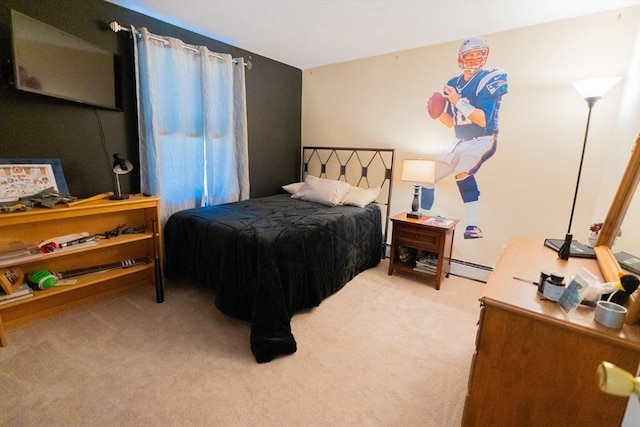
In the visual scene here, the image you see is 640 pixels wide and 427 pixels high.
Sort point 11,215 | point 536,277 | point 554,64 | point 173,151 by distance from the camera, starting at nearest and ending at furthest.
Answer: point 536,277 → point 11,215 → point 554,64 → point 173,151

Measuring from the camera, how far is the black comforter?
179cm

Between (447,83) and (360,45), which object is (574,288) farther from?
(360,45)

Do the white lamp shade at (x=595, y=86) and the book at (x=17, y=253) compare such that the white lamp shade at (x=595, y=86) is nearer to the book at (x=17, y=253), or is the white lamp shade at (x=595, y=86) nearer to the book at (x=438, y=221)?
the book at (x=438, y=221)

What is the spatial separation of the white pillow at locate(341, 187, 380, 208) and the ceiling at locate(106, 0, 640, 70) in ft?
5.00

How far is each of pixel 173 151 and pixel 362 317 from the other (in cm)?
223

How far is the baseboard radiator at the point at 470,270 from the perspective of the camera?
113 inches

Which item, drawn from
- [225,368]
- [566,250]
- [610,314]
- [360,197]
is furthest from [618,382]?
[360,197]

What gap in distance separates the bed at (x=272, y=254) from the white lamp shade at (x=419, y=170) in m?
0.54

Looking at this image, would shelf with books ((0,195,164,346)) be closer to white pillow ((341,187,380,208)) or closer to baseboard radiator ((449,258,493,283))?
white pillow ((341,187,380,208))

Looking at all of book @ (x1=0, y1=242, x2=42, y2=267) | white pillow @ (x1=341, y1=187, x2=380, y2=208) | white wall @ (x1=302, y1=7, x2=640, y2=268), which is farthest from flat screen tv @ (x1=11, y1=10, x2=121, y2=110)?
white wall @ (x1=302, y1=7, x2=640, y2=268)

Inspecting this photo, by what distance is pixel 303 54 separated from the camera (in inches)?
130

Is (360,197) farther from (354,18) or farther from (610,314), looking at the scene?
(610,314)

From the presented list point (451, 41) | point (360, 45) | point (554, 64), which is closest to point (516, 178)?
point (554, 64)

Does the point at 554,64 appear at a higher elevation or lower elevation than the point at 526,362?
higher
